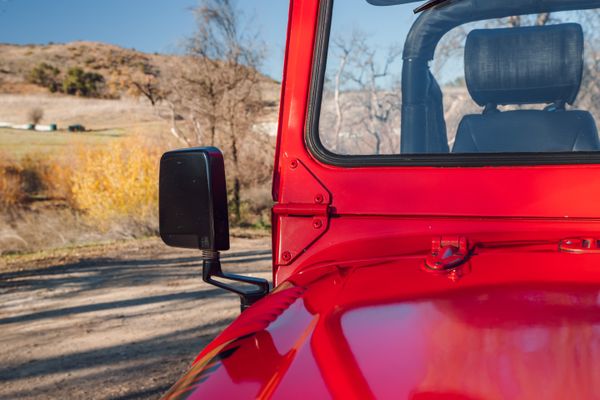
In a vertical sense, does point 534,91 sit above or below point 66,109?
below

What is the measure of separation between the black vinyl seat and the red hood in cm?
38

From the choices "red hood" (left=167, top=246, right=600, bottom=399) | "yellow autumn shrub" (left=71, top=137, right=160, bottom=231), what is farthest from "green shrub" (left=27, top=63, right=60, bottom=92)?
"red hood" (left=167, top=246, right=600, bottom=399)

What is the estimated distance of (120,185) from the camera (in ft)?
44.2

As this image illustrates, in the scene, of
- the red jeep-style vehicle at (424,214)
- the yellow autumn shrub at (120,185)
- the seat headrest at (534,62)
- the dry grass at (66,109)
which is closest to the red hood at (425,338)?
the red jeep-style vehicle at (424,214)

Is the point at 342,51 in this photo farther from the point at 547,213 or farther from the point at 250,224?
the point at 250,224

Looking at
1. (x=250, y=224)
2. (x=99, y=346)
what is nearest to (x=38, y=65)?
(x=250, y=224)

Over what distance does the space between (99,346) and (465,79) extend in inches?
187

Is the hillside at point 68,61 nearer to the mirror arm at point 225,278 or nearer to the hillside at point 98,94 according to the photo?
the hillside at point 98,94

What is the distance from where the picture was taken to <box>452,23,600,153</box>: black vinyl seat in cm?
157

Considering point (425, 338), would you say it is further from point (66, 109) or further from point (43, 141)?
point (66, 109)

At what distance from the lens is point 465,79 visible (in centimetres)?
171

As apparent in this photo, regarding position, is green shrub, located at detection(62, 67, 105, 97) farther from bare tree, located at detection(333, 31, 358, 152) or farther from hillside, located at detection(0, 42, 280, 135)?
bare tree, located at detection(333, 31, 358, 152)

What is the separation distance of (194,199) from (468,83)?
2.57ft

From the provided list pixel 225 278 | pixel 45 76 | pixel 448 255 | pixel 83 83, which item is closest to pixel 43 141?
pixel 83 83
